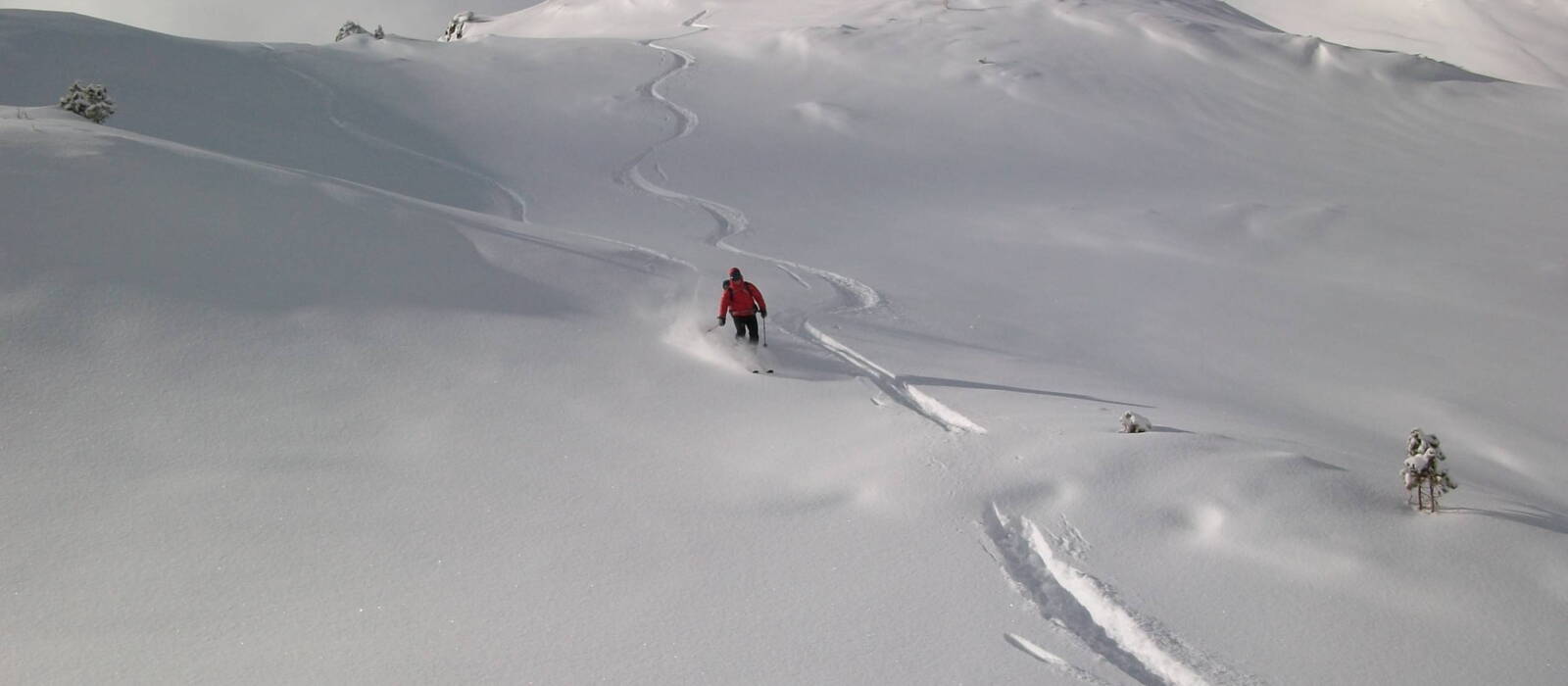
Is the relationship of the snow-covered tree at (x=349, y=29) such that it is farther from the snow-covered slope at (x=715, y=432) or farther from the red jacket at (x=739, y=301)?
the red jacket at (x=739, y=301)

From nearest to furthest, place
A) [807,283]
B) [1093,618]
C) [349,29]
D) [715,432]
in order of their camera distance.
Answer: [1093,618] < [715,432] < [807,283] < [349,29]

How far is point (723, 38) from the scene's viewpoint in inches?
1601

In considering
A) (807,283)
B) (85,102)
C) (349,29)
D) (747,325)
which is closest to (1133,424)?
(747,325)

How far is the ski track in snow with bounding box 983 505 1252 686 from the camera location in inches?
204

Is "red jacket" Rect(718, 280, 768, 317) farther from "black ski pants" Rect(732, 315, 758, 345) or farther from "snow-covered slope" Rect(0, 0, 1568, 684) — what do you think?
"snow-covered slope" Rect(0, 0, 1568, 684)

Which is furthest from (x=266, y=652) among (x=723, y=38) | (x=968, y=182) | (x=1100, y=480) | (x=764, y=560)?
(x=723, y=38)

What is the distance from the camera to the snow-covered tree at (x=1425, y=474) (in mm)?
6359

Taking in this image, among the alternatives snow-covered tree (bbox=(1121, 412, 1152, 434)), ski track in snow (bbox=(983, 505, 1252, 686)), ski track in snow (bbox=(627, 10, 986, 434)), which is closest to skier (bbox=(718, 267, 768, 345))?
ski track in snow (bbox=(627, 10, 986, 434))

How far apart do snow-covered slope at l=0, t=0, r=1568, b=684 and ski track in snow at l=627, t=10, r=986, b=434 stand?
102 millimetres

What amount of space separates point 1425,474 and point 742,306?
6.45 metres

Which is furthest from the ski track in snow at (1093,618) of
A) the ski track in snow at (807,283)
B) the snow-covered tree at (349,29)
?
the snow-covered tree at (349,29)

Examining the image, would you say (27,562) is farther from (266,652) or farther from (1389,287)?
(1389,287)

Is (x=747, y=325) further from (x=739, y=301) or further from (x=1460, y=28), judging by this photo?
(x=1460, y=28)

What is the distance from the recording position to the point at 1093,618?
18.5 feet
